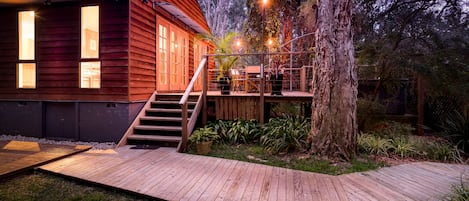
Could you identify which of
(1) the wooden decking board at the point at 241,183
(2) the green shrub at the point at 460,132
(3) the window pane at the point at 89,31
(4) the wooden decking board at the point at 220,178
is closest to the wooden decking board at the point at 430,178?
(2) the green shrub at the point at 460,132

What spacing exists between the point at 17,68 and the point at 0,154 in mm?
2817

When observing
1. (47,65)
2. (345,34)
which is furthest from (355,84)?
(47,65)

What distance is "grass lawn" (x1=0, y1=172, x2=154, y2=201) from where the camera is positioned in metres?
3.08

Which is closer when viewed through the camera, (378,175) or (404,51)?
(378,175)

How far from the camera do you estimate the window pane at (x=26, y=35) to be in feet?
21.0

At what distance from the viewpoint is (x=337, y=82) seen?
455 centimetres

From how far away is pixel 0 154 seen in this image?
4.51 metres

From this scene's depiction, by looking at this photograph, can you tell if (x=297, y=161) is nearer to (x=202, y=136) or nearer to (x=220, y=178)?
(x=220, y=178)

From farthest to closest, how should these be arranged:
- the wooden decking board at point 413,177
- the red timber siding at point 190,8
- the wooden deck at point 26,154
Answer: the red timber siding at point 190,8 < the wooden deck at point 26,154 < the wooden decking board at point 413,177

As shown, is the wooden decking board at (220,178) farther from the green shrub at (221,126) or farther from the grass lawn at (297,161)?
the green shrub at (221,126)

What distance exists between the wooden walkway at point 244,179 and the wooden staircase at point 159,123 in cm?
90

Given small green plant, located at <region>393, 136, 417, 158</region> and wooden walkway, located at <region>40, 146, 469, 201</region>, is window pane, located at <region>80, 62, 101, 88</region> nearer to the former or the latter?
wooden walkway, located at <region>40, 146, 469, 201</region>

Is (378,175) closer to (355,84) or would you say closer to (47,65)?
(355,84)

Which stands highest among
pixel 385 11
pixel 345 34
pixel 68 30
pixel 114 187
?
pixel 385 11
